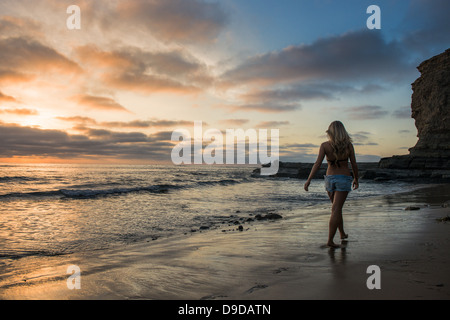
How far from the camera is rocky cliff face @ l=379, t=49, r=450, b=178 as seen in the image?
4400cm

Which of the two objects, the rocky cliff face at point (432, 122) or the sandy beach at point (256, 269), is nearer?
the sandy beach at point (256, 269)

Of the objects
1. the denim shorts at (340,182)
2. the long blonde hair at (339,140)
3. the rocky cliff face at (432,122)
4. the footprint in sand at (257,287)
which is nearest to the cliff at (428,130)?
the rocky cliff face at (432,122)

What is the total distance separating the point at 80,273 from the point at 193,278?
1.72 metres

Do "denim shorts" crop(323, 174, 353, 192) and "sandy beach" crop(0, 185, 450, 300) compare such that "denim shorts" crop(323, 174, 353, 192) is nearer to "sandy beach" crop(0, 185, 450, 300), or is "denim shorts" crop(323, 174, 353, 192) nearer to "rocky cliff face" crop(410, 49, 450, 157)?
"sandy beach" crop(0, 185, 450, 300)

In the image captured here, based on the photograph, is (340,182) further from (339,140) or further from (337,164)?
(339,140)

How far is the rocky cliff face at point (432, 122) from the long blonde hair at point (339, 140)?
148ft

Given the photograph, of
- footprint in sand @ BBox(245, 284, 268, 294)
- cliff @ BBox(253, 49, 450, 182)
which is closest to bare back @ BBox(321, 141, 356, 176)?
footprint in sand @ BBox(245, 284, 268, 294)

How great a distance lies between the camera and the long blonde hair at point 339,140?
4918 millimetres

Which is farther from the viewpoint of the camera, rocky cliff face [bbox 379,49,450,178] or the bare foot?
rocky cliff face [bbox 379,49,450,178]

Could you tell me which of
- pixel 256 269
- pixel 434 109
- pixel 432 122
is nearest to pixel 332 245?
pixel 256 269

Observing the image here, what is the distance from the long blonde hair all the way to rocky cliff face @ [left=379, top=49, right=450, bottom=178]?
45189 mm

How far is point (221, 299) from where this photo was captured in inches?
111

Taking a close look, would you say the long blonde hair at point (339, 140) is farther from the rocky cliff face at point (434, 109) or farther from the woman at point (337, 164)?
the rocky cliff face at point (434, 109)

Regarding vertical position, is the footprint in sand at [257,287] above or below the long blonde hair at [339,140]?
below
